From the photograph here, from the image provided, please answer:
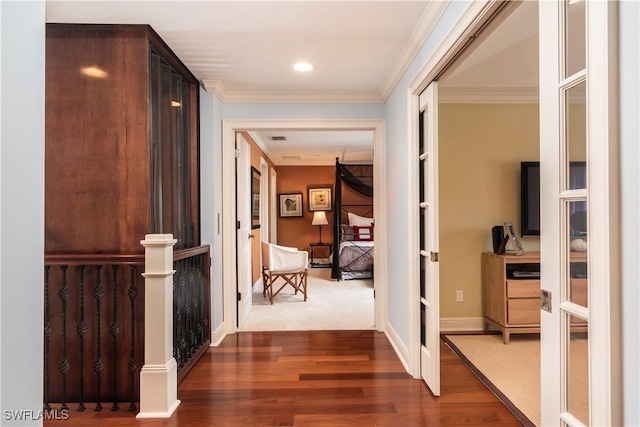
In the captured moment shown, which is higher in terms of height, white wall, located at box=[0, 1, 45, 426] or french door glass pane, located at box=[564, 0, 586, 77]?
french door glass pane, located at box=[564, 0, 586, 77]

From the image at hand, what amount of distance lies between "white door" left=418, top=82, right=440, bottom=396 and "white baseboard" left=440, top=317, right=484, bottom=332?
1204 mm

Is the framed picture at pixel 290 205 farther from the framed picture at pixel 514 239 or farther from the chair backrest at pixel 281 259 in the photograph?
the framed picture at pixel 514 239

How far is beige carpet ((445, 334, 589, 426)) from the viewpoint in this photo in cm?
220

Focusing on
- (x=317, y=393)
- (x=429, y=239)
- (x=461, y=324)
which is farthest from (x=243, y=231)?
(x=461, y=324)

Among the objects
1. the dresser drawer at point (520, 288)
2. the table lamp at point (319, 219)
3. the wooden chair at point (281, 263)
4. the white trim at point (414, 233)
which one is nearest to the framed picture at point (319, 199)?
the table lamp at point (319, 219)

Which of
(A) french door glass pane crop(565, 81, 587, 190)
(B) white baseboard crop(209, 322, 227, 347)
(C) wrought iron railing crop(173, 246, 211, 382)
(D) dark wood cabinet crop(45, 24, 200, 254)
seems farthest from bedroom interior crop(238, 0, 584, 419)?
(D) dark wood cabinet crop(45, 24, 200, 254)

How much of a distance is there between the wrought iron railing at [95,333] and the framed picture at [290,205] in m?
6.32

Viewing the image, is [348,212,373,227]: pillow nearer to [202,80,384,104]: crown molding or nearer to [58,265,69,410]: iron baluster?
[202,80,384,104]: crown molding

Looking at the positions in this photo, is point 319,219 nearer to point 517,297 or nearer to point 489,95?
point 489,95

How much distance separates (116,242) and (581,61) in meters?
2.45

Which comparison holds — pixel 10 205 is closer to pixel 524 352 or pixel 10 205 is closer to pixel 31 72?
pixel 31 72

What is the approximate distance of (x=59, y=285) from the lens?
2205 mm

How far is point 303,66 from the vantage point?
9.51ft

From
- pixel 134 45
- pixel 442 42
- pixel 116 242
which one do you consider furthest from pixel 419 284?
pixel 134 45
